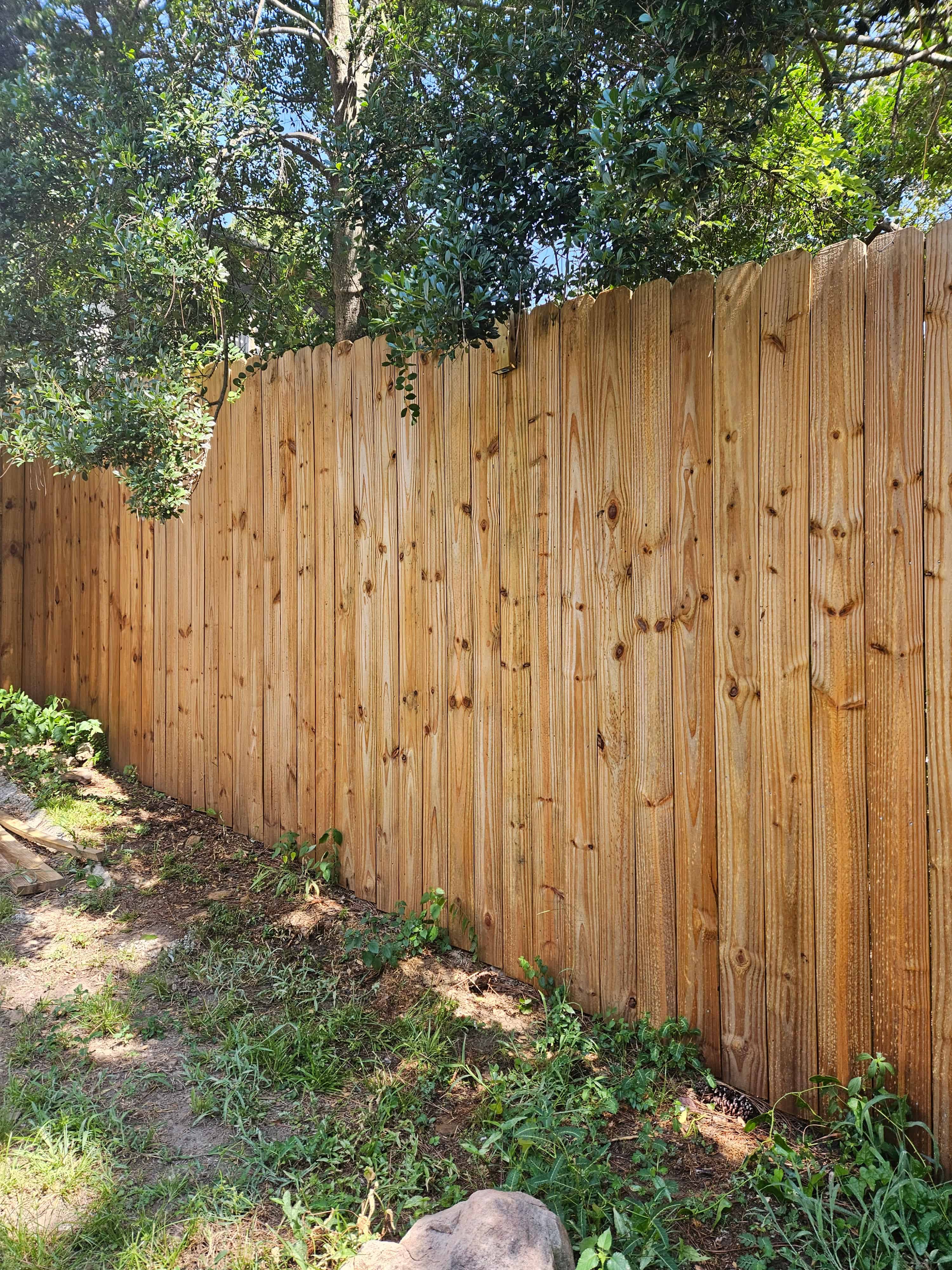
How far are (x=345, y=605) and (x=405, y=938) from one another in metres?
1.42

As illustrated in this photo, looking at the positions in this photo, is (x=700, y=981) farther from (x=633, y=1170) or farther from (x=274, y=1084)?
(x=274, y=1084)

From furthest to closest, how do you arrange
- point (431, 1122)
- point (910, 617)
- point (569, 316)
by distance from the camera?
1. point (569, 316)
2. point (431, 1122)
3. point (910, 617)

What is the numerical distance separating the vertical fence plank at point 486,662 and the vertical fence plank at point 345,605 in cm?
78

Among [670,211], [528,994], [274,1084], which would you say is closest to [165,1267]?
[274,1084]

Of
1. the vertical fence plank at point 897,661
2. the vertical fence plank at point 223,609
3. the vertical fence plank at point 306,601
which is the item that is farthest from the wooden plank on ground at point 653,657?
the vertical fence plank at point 223,609

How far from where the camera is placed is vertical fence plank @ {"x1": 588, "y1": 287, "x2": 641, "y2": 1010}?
103 inches

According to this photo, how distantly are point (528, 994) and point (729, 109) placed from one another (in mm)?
2830

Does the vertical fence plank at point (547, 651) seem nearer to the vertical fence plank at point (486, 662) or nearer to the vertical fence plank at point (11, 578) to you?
the vertical fence plank at point (486, 662)

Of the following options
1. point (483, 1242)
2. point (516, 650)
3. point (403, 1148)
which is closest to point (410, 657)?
point (516, 650)

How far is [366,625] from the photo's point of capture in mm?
3660

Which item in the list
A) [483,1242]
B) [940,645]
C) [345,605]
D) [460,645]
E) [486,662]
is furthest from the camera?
[345,605]

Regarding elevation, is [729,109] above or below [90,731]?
above

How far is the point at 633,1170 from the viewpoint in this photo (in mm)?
2115

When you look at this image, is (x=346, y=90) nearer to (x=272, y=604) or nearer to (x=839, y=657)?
(x=272, y=604)
